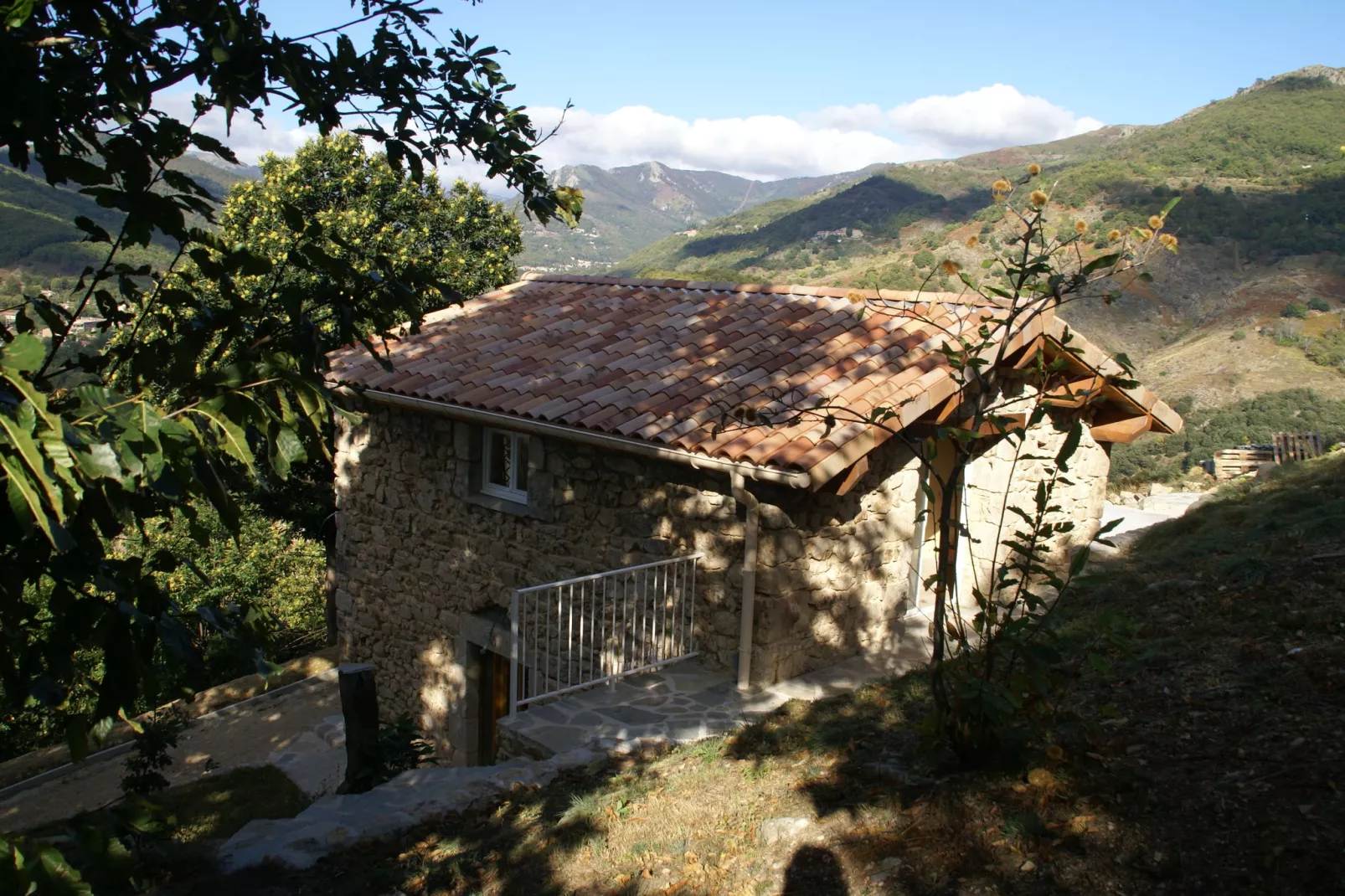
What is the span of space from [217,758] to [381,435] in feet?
13.9

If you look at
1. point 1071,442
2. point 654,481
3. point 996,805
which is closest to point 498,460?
point 654,481

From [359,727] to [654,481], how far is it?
9.12 ft

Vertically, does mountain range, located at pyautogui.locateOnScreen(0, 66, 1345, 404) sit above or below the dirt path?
above

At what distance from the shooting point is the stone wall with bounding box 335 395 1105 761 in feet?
23.0

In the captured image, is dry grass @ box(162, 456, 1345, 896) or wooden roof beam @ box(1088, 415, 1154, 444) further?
wooden roof beam @ box(1088, 415, 1154, 444)

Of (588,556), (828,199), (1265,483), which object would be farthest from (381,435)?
(828,199)

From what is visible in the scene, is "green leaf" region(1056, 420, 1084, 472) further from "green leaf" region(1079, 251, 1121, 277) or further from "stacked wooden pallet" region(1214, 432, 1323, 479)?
"stacked wooden pallet" region(1214, 432, 1323, 479)

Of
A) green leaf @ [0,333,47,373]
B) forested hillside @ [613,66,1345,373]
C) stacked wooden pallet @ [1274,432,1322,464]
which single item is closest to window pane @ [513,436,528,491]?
green leaf @ [0,333,47,373]

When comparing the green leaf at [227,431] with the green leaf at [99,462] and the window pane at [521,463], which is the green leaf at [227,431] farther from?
the window pane at [521,463]

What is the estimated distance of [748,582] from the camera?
6793mm

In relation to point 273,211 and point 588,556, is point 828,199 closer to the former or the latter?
point 273,211

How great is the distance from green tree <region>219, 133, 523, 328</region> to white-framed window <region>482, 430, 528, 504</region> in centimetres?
679

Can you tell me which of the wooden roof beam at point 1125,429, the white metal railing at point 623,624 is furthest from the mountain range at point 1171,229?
the white metal railing at point 623,624

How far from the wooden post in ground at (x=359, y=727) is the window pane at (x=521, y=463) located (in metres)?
2.58
